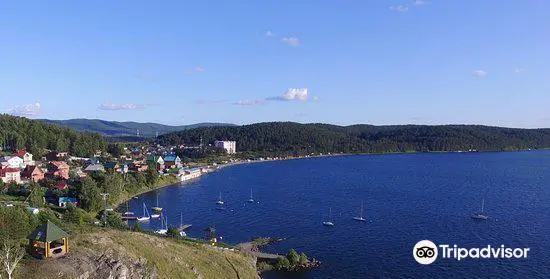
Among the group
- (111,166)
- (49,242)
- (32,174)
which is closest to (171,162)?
(111,166)

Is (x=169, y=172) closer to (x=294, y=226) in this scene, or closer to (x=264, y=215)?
(x=264, y=215)

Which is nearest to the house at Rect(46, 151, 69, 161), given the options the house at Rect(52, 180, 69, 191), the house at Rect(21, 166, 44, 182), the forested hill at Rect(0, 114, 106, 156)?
the forested hill at Rect(0, 114, 106, 156)

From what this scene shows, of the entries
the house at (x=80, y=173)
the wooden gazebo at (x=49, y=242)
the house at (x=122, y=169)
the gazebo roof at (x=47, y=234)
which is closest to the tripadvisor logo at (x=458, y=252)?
the wooden gazebo at (x=49, y=242)

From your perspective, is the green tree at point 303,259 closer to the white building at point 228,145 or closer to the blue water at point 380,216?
the blue water at point 380,216

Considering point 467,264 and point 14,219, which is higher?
point 14,219

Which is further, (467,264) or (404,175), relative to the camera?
(404,175)

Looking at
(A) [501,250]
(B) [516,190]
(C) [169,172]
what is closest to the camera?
(A) [501,250]

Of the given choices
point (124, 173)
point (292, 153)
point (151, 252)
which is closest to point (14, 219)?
point (151, 252)

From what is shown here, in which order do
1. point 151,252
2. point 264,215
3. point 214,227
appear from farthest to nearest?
point 264,215 → point 214,227 → point 151,252
